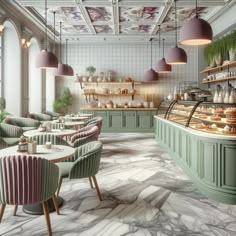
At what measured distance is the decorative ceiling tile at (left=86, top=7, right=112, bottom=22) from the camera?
26.6 ft

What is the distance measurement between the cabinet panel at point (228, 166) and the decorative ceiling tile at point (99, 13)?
5.67m

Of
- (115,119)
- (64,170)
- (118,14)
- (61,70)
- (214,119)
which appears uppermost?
(118,14)

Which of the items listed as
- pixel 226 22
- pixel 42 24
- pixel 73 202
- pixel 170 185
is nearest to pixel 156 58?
pixel 226 22

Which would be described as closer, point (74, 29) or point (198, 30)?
point (198, 30)

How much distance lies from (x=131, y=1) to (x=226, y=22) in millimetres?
3123

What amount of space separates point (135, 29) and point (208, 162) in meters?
7.41

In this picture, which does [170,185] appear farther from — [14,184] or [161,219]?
[14,184]

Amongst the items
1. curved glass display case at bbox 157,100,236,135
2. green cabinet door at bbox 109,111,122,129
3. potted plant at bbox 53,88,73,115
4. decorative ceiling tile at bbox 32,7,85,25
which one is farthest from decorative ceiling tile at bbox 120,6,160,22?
potted plant at bbox 53,88,73,115

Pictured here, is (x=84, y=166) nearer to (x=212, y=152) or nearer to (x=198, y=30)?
(x=212, y=152)

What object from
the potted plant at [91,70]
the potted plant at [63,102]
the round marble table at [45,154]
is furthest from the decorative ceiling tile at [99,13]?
the round marble table at [45,154]

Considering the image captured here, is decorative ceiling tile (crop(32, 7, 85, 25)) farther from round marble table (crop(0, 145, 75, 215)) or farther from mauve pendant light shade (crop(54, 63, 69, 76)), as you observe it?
round marble table (crop(0, 145, 75, 215))

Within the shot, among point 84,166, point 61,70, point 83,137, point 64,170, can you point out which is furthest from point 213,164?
point 61,70

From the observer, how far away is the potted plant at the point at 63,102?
11555 millimetres

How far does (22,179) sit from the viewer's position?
2666mm
